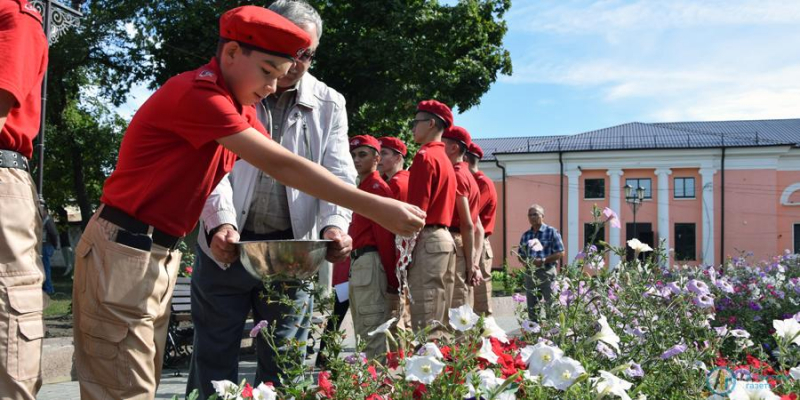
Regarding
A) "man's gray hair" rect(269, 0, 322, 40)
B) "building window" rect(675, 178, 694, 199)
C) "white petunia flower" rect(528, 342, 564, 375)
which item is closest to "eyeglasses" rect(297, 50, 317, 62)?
"man's gray hair" rect(269, 0, 322, 40)

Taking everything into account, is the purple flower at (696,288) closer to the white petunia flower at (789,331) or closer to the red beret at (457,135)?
the white petunia flower at (789,331)

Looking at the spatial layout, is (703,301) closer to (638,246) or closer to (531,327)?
(638,246)

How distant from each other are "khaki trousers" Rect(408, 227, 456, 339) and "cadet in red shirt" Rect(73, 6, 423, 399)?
3052mm

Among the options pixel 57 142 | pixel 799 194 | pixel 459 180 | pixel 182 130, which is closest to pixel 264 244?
pixel 182 130

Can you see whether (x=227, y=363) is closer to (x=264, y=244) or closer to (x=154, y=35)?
(x=264, y=244)

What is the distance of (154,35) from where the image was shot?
65.4 feet

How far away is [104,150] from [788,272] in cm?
1758

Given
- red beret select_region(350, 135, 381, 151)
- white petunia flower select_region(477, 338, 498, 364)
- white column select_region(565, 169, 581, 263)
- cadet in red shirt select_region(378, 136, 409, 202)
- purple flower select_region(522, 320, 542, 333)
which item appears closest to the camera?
white petunia flower select_region(477, 338, 498, 364)

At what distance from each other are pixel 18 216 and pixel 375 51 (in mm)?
17349

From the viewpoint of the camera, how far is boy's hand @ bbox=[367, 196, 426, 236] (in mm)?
2197

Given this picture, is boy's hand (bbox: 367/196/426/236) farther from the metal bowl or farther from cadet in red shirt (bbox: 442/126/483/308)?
cadet in red shirt (bbox: 442/126/483/308)

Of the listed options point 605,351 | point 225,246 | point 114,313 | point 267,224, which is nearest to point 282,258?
point 225,246

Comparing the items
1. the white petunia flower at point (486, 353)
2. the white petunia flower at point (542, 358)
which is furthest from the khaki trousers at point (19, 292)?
the white petunia flower at point (542, 358)

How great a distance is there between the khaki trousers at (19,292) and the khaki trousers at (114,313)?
0.59ft
